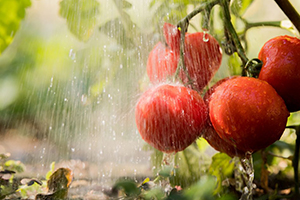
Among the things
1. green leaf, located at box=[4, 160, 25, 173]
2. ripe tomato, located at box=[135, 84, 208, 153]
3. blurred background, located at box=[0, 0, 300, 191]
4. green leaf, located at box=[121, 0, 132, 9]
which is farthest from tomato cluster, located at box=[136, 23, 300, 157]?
green leaf, located at box=[4, 160, 25, 173]

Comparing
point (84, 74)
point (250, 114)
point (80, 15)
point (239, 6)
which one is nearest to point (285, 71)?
point (250, 114)

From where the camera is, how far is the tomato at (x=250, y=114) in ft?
1.13

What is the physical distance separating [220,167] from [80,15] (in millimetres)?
431

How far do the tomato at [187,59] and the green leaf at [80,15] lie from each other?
255 millimetres

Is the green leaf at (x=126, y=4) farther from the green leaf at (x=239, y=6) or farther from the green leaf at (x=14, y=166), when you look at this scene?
the green leaf at (x=14, y=166)

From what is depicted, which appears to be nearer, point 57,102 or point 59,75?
point 59,75

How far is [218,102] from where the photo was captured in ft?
1.23

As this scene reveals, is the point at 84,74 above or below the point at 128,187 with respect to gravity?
above

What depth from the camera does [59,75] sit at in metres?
0.92

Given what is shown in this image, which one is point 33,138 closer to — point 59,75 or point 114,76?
point 59,75

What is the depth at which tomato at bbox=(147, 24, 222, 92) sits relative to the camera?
450 millimetres

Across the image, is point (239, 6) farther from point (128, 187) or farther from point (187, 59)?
point (128, 187)

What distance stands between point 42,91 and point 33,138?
0.16 m

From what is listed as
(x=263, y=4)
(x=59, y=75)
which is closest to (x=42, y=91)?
(x=59, y=75)
